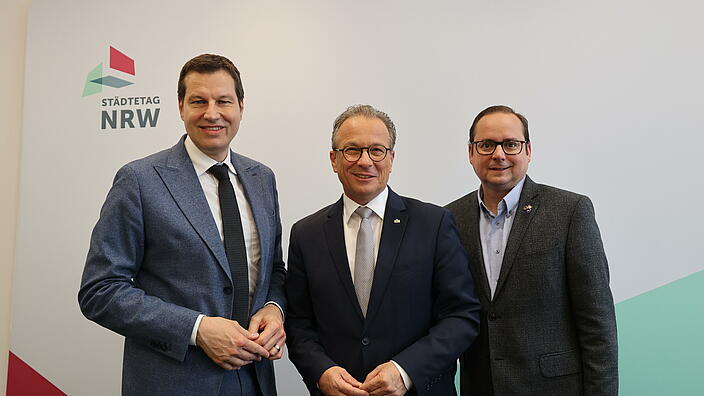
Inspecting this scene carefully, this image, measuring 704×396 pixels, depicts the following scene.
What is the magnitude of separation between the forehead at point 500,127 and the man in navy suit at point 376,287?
0.36 m

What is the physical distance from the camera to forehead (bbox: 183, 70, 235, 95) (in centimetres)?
194

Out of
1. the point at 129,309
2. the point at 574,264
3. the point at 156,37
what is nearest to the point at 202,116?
the point at 129,309

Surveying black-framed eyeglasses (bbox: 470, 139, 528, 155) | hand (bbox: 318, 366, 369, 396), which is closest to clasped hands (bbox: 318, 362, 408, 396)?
hand (bbox: 318, 366, 369, 396)

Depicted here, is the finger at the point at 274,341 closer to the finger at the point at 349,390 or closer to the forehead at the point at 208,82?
the finger at the point at 349,390

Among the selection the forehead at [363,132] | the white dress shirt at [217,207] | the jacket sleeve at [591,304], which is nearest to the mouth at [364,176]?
the forehead at [363,132]

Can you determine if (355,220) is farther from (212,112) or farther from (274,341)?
(212,112)

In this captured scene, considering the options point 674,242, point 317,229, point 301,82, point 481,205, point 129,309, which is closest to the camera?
point 129,309

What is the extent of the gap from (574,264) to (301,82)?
178cm

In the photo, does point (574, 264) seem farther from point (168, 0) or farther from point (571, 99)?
point (168, 0)

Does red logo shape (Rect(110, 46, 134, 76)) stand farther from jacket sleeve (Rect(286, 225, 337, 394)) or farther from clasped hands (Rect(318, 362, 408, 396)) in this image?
clasped hands (Rect(318, 362, 408, 396))

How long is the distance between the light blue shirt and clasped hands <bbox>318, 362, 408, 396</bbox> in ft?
1.74

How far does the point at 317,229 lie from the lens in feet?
6.63

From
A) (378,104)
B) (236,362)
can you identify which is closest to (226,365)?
(236,362)

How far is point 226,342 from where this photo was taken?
1729mm
